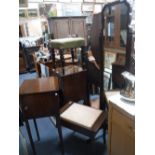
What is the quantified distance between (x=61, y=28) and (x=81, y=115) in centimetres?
363

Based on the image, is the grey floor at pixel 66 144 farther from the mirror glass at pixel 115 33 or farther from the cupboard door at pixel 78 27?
the cupboard door at pixel 78 27

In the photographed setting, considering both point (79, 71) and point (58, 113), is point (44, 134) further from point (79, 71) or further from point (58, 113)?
point (79, 71)

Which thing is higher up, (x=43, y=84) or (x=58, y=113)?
(x=43, y=84)

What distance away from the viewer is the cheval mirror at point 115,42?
1.73m

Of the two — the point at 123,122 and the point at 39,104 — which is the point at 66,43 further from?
the point at 123,122

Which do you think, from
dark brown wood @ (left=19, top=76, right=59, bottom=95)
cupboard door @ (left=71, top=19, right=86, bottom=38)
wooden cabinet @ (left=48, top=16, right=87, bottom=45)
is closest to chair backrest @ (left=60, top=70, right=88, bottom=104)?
dark brown wood @ (left=19, top=76, right=59, bottom=95)

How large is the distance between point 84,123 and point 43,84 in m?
0.58

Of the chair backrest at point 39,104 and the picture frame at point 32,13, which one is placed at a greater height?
the picture frame at point 32,13

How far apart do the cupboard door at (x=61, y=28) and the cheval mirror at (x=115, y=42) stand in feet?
9.58

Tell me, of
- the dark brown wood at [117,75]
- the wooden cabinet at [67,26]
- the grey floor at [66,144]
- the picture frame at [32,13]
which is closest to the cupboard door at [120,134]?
the grey floor at [66,144]

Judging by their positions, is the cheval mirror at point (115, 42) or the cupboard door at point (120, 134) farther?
the cheval mirror at point (115, 42)

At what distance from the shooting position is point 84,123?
1.64 meters
